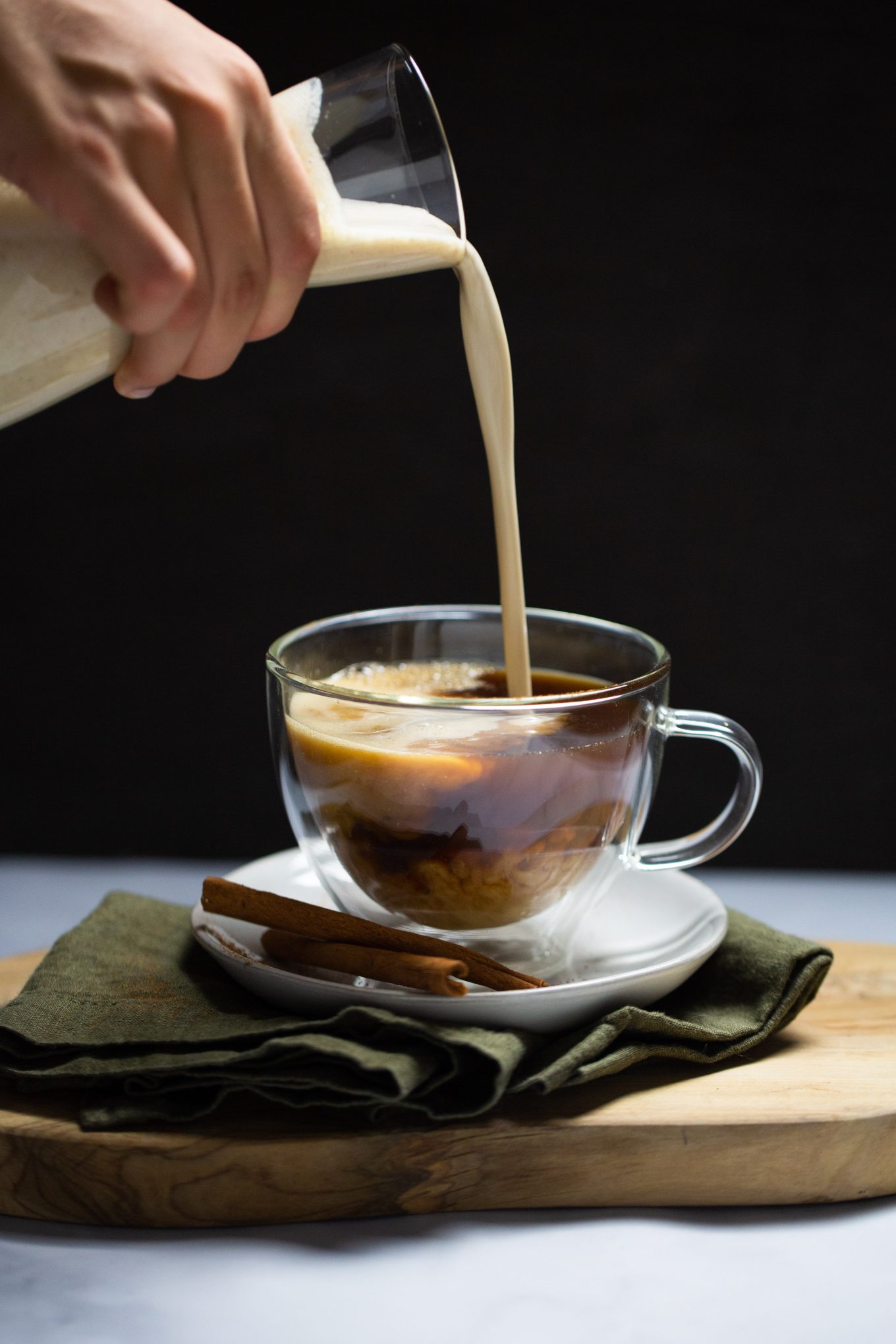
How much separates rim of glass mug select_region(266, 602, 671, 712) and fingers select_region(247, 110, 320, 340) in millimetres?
285

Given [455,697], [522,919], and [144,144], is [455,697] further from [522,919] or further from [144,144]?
[144,144]

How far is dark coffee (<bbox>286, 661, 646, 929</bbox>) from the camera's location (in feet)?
3.52

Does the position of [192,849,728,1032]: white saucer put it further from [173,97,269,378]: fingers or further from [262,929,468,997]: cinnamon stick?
[173,97,269,378]: fingers

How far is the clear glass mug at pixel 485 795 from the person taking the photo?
1.07m

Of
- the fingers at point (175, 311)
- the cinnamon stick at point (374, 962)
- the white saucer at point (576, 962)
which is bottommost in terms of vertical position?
the white saucer at point (576, 962)

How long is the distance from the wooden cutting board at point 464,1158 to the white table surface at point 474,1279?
1cm

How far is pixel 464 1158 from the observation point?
3.19ft

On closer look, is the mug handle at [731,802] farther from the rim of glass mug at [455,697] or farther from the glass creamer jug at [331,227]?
the glass creamer jug at [331,227]

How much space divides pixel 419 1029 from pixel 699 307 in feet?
3.50

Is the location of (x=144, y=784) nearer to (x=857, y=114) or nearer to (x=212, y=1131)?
(x=212, y=1131)

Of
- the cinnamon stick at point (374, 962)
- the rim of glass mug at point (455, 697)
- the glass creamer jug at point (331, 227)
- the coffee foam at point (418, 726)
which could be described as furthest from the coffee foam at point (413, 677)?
the glass creamer jug at point (331, 227)

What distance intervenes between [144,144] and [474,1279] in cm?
73

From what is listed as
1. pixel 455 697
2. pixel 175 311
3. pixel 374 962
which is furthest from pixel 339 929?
pixel 175 311

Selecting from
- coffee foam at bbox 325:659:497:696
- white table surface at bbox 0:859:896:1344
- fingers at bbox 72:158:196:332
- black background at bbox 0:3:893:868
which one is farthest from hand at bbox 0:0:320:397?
black background at bbox 0:3:893:868
